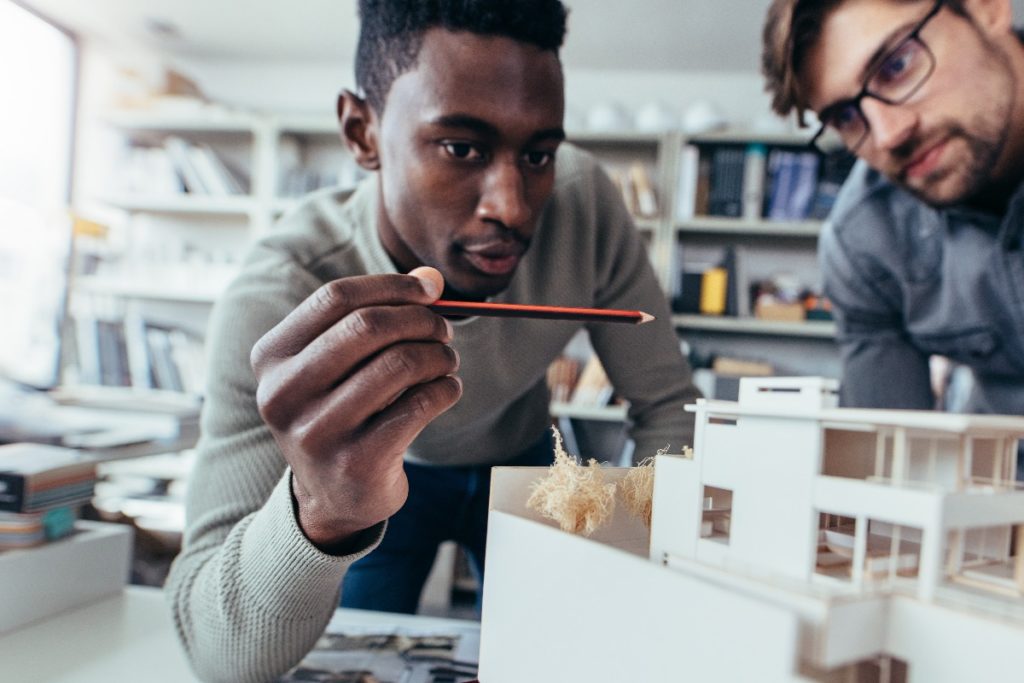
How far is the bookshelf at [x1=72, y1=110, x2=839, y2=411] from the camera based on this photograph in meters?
2.05

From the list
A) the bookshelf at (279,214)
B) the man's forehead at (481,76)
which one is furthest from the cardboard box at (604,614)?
the bookshelf at (279,214)

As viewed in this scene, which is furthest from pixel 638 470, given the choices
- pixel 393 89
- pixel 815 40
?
pixel 815 40

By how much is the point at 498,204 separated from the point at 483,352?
186mm

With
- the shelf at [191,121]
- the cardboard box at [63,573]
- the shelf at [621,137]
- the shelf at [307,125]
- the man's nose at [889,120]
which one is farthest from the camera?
the shelf at [191,121]

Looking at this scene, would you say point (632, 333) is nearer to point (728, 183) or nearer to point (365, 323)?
point (365, 323)

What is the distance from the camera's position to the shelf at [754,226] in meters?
1.98

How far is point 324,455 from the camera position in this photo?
15.9 inches

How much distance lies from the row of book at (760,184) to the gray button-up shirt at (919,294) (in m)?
0.99

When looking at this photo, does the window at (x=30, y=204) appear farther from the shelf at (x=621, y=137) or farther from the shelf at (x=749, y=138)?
the shelf at (x=749, y=138)

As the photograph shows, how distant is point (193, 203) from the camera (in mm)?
2354

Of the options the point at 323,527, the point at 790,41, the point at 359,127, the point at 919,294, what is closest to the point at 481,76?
the point at 359,127

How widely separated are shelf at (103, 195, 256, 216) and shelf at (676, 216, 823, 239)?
59.3 inches

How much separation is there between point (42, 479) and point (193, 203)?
1.93m

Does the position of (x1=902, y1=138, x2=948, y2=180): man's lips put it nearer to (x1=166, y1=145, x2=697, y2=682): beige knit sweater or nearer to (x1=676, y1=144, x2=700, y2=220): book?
(x1=166, y1=145, x2=697, y2=682): beige knit sweater
